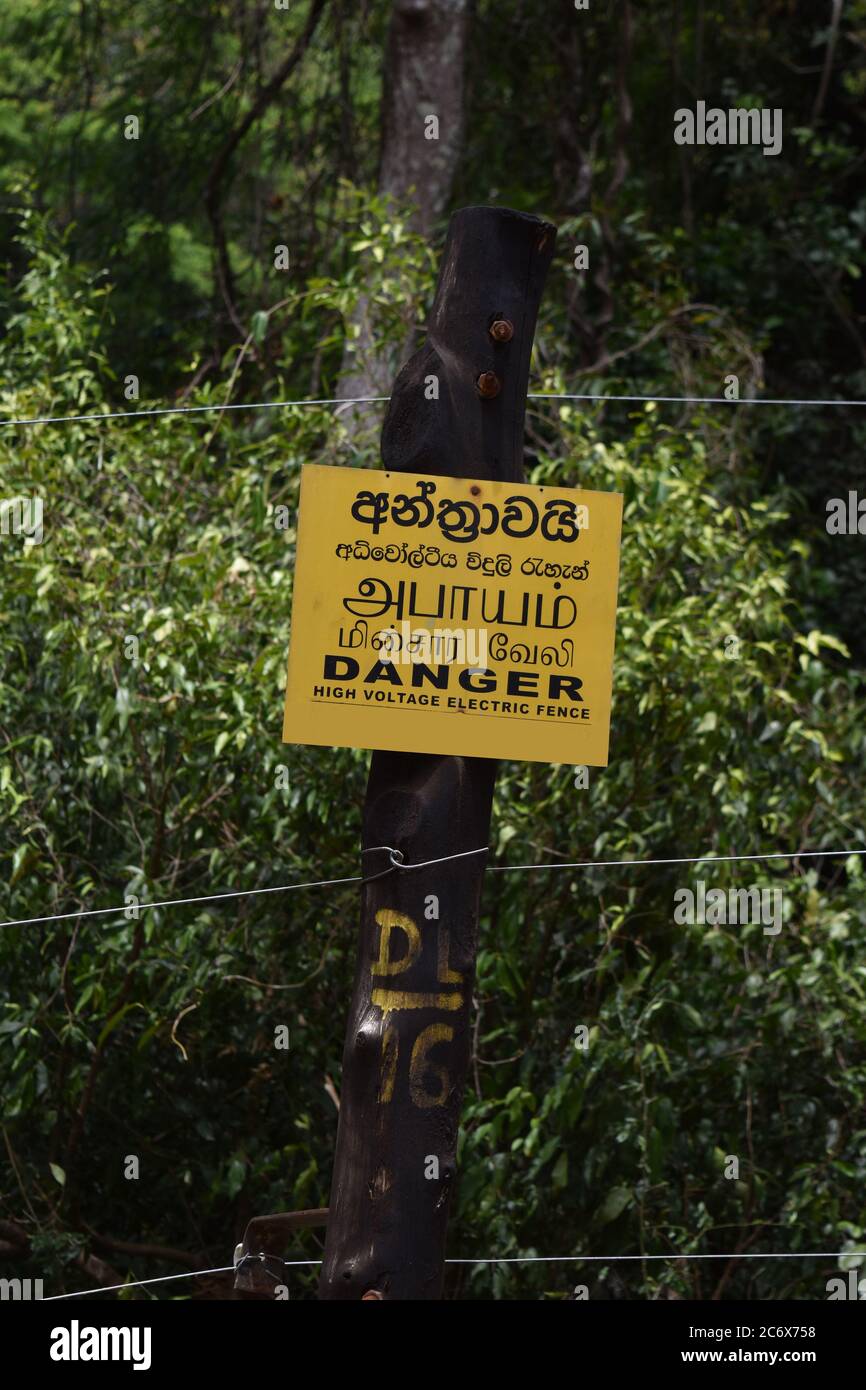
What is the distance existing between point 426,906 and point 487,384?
2.73ft

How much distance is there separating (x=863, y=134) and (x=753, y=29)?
827 millimetres

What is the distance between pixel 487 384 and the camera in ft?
7.95

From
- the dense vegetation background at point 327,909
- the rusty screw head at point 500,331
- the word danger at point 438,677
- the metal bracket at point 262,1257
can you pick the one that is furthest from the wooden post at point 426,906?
the dense vegetation background at point 327,909

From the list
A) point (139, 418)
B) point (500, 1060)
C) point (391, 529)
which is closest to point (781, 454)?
point (139, 418)

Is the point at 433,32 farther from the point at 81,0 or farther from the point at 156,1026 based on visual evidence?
the point at 156,1026

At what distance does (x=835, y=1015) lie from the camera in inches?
142

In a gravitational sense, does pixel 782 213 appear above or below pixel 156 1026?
above

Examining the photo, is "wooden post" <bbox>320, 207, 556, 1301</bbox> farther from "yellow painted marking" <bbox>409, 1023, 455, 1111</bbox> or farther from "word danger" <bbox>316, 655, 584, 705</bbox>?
"word danger" <bbox>316, 655, 584, 705</bbox>

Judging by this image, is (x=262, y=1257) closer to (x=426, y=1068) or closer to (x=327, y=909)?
(x=426, y=1068)

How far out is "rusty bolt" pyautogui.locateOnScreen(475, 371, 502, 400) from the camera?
242 centimetres

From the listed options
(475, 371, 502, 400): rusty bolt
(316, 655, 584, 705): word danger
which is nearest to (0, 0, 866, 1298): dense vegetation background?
(316, 655, 584, 705): word danger

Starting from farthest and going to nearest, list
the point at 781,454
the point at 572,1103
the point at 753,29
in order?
1. the point at 753,29
2. the point at 781,454
3. the point at 572,1103

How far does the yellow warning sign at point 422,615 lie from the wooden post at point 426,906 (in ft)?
0.20

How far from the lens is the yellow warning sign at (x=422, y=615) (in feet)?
7.78
